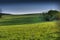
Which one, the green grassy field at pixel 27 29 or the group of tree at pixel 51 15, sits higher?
the group of tree at pixel 51 15

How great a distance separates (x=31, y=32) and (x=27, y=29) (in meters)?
0.06

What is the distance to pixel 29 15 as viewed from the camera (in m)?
1.83

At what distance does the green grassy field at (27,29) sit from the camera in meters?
1.77

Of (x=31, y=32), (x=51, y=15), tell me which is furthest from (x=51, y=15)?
(x=31, y=32)

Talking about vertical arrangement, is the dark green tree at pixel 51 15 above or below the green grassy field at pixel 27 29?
above

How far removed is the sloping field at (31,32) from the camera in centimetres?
177

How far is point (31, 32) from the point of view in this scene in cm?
179

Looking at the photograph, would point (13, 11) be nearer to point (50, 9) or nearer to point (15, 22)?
point (15, 22)

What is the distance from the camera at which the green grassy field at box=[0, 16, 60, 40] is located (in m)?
1.77

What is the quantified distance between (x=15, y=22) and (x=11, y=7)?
0.20 meters

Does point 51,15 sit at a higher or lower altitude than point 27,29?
higher

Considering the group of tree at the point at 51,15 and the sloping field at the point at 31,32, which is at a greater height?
the group of tree at the point at 51,15

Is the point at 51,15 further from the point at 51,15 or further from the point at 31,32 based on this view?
the point at 31,32

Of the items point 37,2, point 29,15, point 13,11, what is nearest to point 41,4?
A: point 37,2
